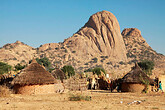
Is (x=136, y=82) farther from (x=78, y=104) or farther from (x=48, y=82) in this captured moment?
(x=78, y=104)

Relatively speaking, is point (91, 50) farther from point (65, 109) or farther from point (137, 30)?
point (65, 109)

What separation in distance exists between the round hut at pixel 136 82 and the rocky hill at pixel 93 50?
45.6m

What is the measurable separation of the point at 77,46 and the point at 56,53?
6.69 meters

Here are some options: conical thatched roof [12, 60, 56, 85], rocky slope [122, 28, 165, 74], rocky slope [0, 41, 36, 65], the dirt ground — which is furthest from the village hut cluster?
rocky slope [122, 28, 165, 74]

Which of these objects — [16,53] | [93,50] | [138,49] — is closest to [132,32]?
[138,49]

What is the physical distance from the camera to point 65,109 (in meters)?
9.54

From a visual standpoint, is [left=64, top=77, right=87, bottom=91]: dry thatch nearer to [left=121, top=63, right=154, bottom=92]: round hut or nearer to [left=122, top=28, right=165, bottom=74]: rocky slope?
[left=121, top=63, right=154, bottom=92]: round hut

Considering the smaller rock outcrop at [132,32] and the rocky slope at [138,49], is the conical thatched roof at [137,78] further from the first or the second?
the smaller rock outcrop at [132,32]

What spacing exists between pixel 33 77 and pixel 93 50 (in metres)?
58.6

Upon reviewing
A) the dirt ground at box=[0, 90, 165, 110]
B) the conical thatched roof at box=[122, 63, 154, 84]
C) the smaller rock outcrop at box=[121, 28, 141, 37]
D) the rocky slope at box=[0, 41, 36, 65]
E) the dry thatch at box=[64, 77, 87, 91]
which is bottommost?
the dirt ground at box=[0, 90, 165, 110]

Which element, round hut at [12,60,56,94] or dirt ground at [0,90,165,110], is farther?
round hut at [12,60,56,94]

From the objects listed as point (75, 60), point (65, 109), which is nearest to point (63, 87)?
point (65, 109)

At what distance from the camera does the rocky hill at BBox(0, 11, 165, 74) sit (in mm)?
68750

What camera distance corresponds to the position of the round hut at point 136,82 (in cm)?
1836
